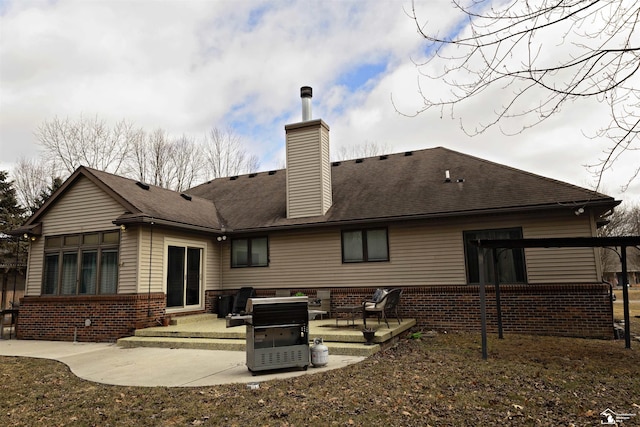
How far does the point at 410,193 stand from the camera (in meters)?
11.9

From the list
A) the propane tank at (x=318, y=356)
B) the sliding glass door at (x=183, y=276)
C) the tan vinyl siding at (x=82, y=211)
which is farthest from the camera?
the sliding glass door at (x=183, y=276)

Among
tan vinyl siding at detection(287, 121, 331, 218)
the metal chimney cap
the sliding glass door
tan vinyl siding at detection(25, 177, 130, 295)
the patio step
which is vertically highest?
the metal chimney cap

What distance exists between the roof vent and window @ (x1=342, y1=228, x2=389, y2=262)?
14.1ft

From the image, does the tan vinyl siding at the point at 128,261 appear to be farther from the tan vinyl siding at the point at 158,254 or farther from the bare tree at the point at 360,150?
the bare tree at the point at 360,150

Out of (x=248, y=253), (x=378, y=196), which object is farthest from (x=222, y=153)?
(x=378, y=196)

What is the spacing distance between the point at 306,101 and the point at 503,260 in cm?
781

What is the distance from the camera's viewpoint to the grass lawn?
4.36m

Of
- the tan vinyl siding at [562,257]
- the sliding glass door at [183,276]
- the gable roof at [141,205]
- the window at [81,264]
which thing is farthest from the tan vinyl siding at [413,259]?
the window at [81,264]

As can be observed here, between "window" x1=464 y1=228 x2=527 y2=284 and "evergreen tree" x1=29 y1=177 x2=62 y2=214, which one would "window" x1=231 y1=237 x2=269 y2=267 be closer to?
"window" x1=464 y1=228 x2=527 y2=284

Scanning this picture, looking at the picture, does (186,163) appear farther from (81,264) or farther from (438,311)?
(438,311)

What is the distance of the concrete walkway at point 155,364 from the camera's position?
6035mm

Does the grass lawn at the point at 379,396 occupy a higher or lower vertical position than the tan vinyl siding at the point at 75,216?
lower

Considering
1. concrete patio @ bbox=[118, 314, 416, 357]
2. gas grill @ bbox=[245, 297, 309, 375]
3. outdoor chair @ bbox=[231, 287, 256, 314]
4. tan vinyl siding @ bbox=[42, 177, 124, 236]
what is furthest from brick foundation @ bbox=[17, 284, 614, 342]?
gas grill @ bbox=[245, 297, 309, 375]

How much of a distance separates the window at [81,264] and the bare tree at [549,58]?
9.63 m
